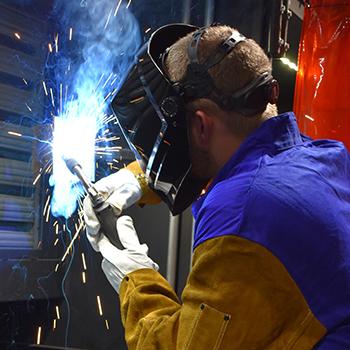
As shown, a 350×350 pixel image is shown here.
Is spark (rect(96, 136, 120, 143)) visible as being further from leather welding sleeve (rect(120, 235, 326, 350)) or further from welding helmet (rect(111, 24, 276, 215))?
leather welding sleeve (rect(120, 235, 326, 350))

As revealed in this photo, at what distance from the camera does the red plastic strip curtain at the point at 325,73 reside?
203 cm

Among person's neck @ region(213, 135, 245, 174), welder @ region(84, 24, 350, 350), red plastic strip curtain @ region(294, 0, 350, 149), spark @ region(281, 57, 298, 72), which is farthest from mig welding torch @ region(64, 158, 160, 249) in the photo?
spark @ region(281, 57, 298, 72)

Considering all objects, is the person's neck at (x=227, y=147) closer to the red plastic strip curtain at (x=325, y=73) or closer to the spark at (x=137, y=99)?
the spark at (x=137, y=99)

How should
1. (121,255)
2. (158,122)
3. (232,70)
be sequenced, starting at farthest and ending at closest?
(121,255) → (158,122) → (232,70)

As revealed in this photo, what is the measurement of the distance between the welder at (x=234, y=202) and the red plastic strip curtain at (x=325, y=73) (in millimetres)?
814

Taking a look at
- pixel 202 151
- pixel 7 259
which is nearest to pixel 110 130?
pixel 7 259

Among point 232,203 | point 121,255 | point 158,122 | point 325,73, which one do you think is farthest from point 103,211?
point 325,73

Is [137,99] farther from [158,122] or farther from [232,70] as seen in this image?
[232,70]

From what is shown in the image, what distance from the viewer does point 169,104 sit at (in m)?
1.20

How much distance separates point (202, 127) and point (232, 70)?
137 millimetres

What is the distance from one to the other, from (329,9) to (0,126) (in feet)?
4.19

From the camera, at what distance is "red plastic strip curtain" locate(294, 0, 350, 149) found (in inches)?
79.8

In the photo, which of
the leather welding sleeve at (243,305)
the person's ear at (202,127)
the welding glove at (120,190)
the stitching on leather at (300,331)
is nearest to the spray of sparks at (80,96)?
the welding glove at (120,190)

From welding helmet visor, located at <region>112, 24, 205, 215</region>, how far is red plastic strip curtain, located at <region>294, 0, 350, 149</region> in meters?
0.85
